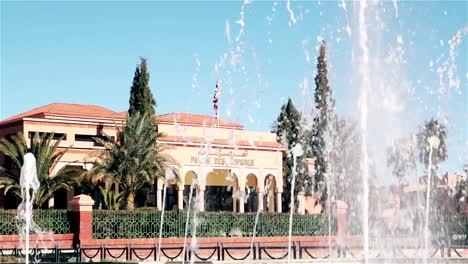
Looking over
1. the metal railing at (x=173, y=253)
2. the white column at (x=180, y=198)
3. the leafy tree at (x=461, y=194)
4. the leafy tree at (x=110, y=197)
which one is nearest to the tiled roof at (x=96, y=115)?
the white column at (x=180, y=198)

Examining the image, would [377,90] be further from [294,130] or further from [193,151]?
[294,130]

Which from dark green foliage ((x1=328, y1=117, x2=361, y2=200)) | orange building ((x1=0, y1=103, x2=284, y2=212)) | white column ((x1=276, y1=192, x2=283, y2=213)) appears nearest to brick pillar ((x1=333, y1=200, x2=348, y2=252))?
dark green foliage ((x1=328, y1=117, x2=361, y2=200))

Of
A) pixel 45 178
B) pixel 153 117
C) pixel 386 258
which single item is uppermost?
pixel 153 117

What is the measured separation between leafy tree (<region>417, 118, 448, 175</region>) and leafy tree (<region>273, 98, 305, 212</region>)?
→ 9143mm

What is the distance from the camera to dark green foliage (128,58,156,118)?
178 ft

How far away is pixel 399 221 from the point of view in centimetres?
4859

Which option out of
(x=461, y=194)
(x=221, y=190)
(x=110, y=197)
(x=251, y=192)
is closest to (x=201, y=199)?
(x=221, y=190)

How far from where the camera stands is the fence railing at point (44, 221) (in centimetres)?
3488

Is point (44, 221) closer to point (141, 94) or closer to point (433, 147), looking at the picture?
point (141, 94)

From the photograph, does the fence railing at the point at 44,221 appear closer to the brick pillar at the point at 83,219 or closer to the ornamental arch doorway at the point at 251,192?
the brick pillar at the point at 83,219

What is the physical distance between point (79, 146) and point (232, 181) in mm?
10846

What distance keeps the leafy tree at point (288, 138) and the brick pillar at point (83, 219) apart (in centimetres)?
2271

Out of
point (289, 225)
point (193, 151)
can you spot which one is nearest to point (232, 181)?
point (193, 151)

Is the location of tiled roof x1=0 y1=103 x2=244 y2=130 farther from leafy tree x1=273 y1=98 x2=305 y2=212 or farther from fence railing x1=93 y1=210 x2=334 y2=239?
fence railing x1=93 y1=210 x2=334 y2=239
